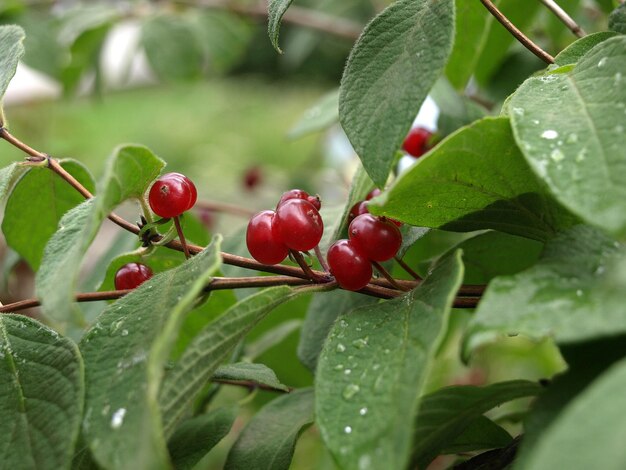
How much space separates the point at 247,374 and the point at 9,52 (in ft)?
1.01

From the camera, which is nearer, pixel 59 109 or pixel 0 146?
pixel 0 146

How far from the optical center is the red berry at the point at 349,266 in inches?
20.9

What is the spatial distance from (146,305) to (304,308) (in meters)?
0.57

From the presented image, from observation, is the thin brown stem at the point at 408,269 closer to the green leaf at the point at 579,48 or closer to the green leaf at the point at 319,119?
the green leaf at the point at 579,48

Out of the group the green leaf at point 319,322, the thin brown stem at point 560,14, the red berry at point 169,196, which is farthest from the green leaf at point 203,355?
the thin brown stem at point 560,14

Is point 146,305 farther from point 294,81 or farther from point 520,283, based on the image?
point 294,81

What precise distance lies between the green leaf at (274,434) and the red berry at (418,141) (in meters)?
0.37

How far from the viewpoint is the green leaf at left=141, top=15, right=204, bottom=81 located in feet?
5.46

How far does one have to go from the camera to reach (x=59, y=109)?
165 inches

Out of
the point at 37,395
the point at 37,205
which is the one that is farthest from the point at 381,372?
the point at 37,205

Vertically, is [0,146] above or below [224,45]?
below

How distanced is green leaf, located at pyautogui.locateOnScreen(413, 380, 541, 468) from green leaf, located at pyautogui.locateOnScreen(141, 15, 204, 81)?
4.20 feet

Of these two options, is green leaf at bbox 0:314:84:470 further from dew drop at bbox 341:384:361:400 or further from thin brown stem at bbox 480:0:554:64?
thin brown stem at bbox 480:0:554:64

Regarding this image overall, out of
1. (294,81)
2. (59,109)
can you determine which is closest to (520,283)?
(59,109)
